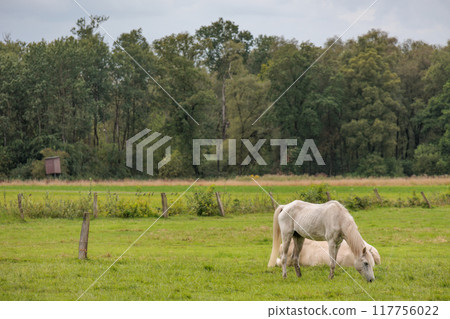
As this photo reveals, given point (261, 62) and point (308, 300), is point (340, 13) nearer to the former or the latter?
point (308, 300)

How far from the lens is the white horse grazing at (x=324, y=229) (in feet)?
29.7

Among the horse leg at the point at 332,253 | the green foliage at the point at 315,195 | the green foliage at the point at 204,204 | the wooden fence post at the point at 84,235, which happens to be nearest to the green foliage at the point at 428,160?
the green foliage at the point at 315,195

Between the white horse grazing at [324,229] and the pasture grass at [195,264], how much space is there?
36cm

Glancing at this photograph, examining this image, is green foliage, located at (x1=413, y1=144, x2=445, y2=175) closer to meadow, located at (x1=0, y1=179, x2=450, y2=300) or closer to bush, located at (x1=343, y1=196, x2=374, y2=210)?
bush, located at (x1=343, y1=196, x2=374, y2=210)

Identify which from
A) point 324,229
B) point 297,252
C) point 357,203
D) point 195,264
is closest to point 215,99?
point 357,203

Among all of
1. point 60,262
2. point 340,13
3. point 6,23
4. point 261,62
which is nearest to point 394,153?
point 261,62

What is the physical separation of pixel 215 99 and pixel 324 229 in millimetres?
41467

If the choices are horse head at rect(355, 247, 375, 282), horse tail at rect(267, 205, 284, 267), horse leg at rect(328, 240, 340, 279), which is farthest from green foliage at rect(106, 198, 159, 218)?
horse head at rect(355, 247, 375, 282)

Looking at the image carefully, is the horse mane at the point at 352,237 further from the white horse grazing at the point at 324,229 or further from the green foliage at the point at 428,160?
the green foliage at the point at 428,160

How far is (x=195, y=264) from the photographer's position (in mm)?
11203

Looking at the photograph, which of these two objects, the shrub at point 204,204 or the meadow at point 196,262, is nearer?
the meadow at point 196,262

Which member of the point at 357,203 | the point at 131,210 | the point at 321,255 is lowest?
the point at 357,203

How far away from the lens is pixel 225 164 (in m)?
39.3

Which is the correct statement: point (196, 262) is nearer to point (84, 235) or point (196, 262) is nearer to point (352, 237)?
point (84, 235)
